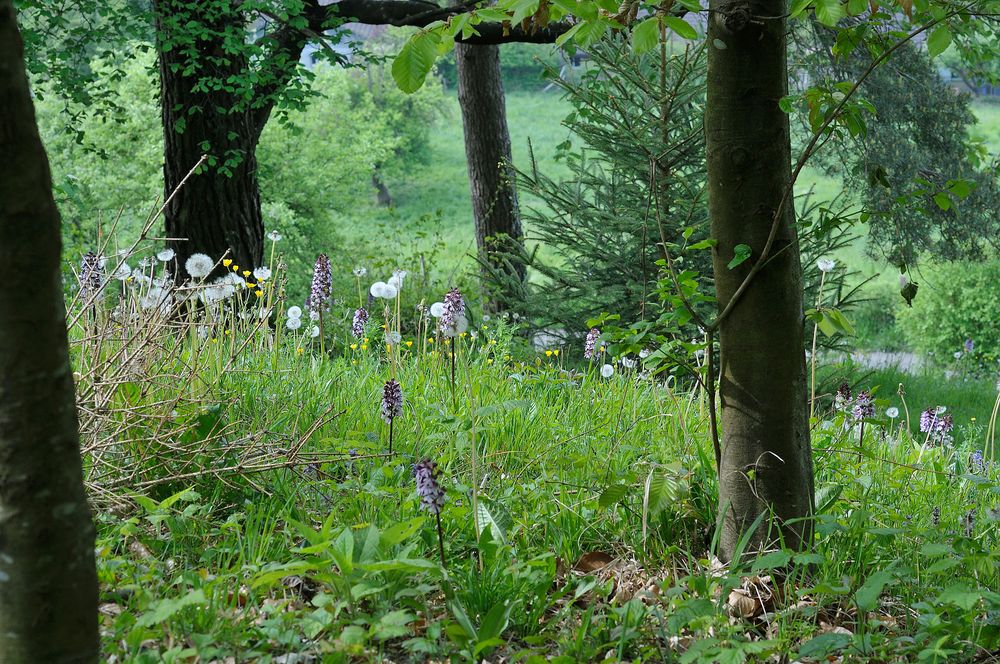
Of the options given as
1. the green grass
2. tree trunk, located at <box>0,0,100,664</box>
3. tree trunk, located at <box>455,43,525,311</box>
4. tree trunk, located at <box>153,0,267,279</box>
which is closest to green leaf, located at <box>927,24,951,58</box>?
the green grass

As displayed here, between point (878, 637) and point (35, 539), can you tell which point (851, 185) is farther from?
point (35, 539)

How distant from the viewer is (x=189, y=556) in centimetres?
229

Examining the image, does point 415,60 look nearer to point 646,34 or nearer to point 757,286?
point 646,34

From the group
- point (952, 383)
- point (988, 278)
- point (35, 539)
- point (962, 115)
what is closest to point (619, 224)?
point (35, 539)

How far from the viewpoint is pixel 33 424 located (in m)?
1.27

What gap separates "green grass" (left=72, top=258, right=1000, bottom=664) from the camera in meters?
1.90

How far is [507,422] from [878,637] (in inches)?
63.4

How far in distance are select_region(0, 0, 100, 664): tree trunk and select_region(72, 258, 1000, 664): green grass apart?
0.40 metres

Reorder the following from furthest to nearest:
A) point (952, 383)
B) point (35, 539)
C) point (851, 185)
A: 1. point (952, 383)
2. point (851, 185)
3. point (35, 539)

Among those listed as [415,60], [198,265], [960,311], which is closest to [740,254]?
[415,60]

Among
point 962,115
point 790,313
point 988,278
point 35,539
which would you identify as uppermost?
point 962,115

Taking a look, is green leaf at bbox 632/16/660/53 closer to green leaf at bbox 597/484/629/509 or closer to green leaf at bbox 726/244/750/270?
green leaf at bbox 726/244/750/270

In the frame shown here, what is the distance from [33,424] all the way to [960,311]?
15525 millimetres

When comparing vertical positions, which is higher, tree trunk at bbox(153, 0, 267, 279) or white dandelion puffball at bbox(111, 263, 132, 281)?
tree trunk at bbox(153, 0, 267, 279)
